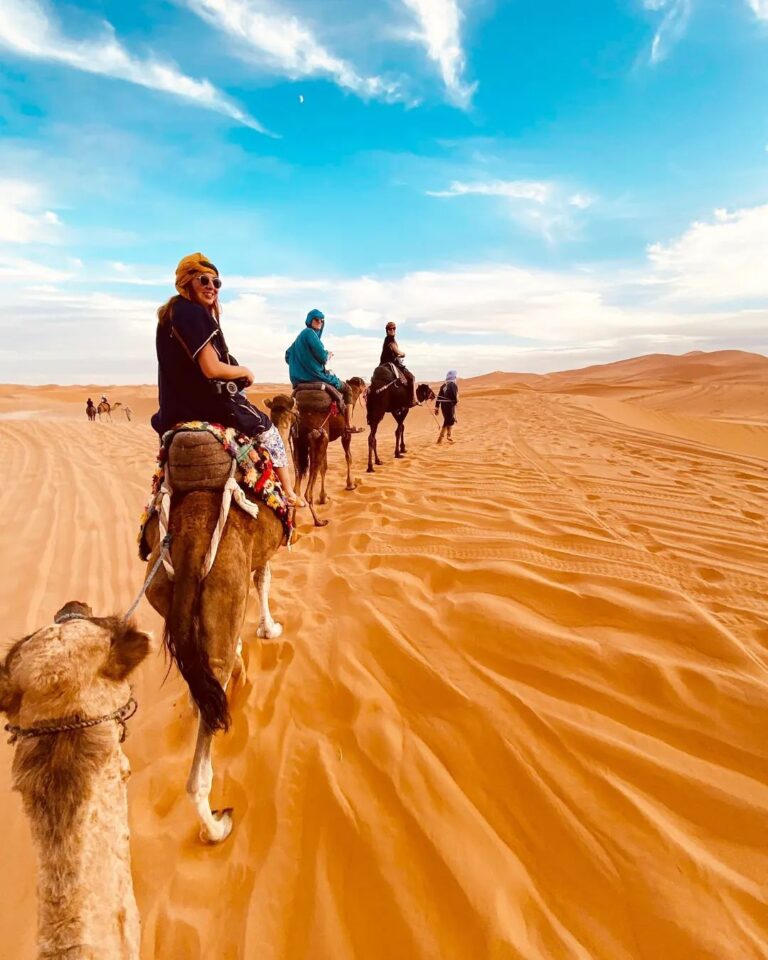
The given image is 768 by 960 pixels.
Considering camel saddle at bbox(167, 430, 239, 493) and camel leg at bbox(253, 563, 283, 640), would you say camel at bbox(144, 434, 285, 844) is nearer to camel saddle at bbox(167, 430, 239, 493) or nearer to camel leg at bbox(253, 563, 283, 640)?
camel saddle at bbox(167, 430, 239, 493)

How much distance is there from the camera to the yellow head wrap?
243 centimetres

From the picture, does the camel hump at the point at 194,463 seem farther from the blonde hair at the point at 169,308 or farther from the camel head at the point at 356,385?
the camel head at the point at 356,385

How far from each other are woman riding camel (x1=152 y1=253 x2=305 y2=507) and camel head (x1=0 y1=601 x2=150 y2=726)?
1582mm

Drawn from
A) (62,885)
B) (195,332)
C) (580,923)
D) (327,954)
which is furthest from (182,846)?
(195,332)

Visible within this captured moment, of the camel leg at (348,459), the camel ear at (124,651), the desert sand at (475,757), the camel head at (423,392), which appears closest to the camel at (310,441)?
the camel leg at (348,459)

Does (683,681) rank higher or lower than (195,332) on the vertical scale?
lower

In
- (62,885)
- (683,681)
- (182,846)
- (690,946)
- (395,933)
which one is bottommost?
(182,846)

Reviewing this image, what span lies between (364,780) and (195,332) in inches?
95.2

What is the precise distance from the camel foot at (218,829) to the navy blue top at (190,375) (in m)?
2.01

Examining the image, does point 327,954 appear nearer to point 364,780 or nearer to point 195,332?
point 364,780

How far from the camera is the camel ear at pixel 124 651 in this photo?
1122mm

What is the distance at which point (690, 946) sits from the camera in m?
1.46

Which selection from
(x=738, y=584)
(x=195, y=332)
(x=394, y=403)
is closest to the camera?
(x=195, y=332)

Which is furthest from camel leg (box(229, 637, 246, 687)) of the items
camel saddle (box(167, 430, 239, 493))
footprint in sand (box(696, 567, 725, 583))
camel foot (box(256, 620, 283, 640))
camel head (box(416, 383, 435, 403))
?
camel head (box(416, 383, 435, 403))
